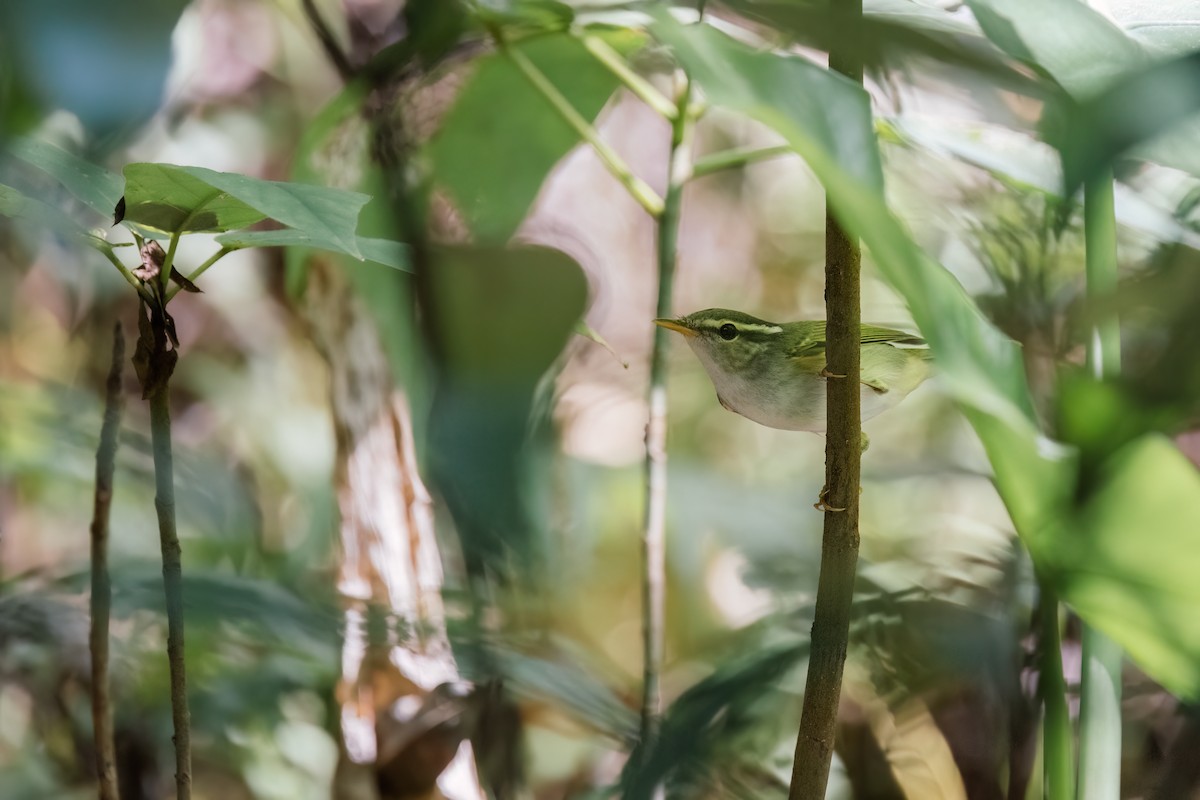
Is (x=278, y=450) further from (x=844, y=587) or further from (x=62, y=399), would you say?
(x=844, y=587)

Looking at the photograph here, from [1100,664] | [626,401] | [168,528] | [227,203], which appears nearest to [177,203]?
[227,203]

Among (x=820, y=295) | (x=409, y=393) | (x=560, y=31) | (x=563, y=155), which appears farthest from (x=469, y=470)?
(x=820, y=295)

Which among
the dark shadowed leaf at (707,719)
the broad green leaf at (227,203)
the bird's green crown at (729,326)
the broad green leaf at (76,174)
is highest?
the broad green leaf at (76,174)

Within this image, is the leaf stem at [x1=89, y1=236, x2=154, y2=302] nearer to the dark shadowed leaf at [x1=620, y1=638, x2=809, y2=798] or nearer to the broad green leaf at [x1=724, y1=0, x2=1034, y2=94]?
the broad green leaf at [x1=724, y1=0, x2=1034, y2=94]

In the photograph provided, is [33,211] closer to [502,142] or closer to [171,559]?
[171,559]

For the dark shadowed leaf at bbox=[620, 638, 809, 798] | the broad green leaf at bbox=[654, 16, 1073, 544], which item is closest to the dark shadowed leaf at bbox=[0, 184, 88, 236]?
the broad green leaf at bbox=[654, 16, 1073, 544]

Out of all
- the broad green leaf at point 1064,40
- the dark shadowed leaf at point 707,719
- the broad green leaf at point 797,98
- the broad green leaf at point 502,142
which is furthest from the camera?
the broad green leaf at point 502,142

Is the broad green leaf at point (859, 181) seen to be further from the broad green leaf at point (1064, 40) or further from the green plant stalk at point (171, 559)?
the green plant stalk at point (171, 559)

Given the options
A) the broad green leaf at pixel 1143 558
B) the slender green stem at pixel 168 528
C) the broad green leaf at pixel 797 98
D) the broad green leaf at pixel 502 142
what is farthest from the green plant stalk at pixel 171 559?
the broad green leaf at pixel 502 142
